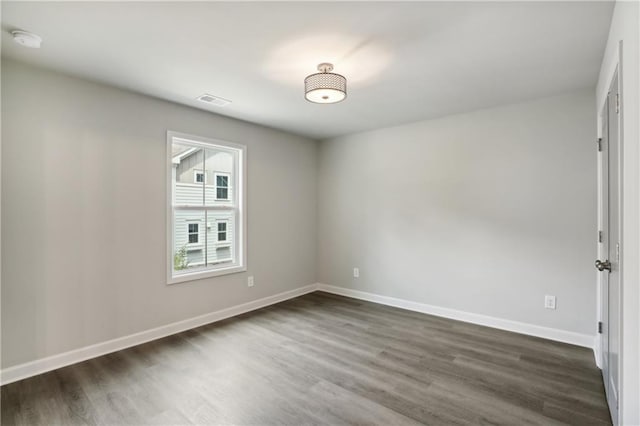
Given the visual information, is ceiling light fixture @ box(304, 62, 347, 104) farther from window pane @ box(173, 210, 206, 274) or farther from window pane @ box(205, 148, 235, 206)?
window pane @ box(173, 210, 206, 274)

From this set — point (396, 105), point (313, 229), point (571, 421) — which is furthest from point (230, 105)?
point (571, 421)

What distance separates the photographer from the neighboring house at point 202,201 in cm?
363

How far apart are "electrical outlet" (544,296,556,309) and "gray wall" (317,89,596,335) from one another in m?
0.04

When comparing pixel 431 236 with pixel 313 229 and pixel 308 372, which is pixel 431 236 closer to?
pixel 313 229

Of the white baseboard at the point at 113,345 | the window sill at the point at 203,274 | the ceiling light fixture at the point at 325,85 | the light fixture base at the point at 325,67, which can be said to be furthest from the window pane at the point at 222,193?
the light fixture base at the point at 325,67

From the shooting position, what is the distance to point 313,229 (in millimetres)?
5293

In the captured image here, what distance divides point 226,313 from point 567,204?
13.2 ft

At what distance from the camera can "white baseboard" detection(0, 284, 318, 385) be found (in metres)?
2.47

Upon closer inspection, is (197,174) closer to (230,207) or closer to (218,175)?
(218,175)

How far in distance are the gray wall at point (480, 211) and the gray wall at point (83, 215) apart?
218cm

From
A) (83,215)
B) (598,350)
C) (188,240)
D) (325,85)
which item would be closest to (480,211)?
(598,350)

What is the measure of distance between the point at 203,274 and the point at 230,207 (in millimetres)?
920

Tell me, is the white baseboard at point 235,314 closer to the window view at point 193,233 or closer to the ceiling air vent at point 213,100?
the window view at point 193,233

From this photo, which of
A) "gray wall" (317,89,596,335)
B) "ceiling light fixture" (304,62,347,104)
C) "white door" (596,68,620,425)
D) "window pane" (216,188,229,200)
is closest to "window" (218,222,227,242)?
"window pane" (216,188,229,200)
